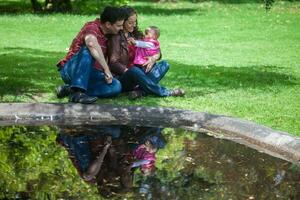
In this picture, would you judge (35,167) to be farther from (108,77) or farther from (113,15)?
(113,15)

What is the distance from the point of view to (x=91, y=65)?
8289 millimetres

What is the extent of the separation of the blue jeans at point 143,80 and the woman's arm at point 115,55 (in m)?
0.13

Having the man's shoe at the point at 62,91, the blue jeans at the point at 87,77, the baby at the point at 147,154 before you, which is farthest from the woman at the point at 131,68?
the baby at the point at 147,154

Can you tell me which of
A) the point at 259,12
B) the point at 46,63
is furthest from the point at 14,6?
the point at 46,63

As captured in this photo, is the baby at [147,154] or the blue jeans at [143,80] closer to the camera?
the baby at [147,154]

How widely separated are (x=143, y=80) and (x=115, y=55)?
500mm

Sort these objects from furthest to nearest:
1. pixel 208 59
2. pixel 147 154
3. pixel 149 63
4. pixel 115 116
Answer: pixel 208 59
pixel 149 63
pixel 115 116
pixel 147 154

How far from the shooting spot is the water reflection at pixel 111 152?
559 centimetres

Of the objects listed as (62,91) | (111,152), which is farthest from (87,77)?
(111,152)

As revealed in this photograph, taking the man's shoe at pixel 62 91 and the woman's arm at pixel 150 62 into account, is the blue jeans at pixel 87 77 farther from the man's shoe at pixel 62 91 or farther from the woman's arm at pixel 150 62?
the woman's arm at pixel 150 62

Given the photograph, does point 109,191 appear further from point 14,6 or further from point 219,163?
point 14,6

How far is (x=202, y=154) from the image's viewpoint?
21.1ft

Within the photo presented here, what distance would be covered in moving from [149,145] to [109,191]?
159 cm

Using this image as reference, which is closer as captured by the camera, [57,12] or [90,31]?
[90,31]
